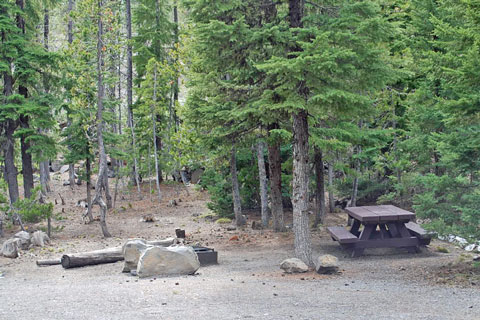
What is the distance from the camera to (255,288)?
8.61 metres

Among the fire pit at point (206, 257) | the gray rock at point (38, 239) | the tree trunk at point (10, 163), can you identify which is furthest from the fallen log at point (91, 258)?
the tree trunk at point (10, 163)

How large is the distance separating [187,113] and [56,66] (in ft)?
25.0

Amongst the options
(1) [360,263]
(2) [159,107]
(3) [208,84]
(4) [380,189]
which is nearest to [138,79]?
(2) [159,107]

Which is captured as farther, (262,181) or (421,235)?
(262,181)

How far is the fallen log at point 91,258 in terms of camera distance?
38.0 feet

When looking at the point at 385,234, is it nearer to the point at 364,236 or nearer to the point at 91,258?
the point at 364,236

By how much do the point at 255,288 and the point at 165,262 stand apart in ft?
7.58

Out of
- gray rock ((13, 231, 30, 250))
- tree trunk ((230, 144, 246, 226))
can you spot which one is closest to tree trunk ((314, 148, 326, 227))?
tree trunk ((230, 144, 246, 226))

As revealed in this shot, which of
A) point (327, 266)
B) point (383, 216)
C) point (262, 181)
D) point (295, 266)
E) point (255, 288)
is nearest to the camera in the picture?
point (255, 288)

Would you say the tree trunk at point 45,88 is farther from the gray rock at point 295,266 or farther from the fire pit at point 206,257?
the gray rock at point 295,266

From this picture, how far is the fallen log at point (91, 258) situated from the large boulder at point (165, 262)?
2.32 m

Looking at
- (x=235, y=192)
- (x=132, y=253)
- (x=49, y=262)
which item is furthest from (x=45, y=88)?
(x=132, y=253)

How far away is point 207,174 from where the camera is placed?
2122cm

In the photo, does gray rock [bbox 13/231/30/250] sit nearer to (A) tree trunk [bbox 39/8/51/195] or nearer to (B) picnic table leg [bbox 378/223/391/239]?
(A) tree trunk [bbox 39/8/51/195]
